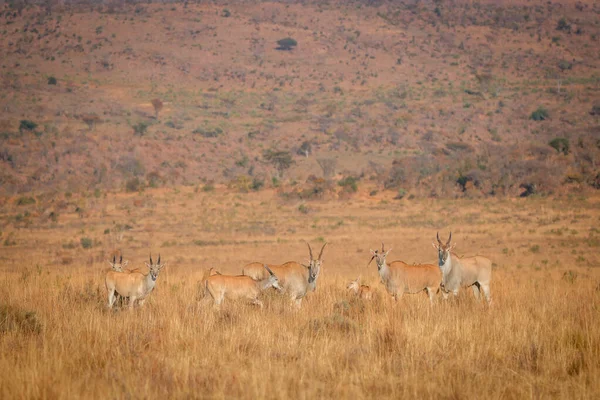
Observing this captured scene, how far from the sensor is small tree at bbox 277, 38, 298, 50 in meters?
105

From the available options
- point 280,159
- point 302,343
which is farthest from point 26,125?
point 302,343

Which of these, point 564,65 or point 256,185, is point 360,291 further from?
point 564,65

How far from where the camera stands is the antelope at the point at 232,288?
11250 millimetres

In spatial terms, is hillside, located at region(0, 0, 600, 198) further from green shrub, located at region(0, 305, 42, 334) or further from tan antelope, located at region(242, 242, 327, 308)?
green shrub, located at region(0, 305, 42, 334)

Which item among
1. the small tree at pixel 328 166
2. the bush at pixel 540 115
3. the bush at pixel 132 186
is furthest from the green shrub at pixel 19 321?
the bush at pixel 540 115

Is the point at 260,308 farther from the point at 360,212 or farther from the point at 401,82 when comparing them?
the point at 401,82

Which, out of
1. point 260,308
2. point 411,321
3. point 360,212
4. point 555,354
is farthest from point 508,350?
point 360,212

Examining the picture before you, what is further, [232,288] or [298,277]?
[298,277]

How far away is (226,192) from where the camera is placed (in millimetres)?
43688

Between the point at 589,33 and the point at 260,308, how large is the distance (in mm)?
108898

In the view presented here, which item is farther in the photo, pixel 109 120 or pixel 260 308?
pixel 109 120

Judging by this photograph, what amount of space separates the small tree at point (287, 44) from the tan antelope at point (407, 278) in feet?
314

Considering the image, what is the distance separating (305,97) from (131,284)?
74.3 meters

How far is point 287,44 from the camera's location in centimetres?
10469
